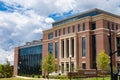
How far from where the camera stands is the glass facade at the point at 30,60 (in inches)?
3972

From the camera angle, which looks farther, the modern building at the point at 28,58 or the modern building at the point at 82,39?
the modern building at the point at 28,58

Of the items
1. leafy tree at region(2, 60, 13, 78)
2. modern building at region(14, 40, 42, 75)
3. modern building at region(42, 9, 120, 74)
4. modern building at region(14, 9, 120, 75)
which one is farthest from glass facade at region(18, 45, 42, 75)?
leafy tree at region(2, 60, 13, 78)

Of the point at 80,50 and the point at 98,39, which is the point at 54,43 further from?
the point at 98,39

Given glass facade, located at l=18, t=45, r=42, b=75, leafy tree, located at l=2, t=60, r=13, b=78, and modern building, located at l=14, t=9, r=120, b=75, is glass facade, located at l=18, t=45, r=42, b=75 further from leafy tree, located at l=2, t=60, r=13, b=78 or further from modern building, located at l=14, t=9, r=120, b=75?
leafy tree, located at l=2, t=60, r=13, b=78

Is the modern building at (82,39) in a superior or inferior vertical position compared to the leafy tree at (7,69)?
superior

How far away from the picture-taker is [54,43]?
295ft

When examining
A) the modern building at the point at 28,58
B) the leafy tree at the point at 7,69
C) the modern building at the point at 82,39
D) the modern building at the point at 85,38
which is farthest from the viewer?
the modern building at the point at 28,58

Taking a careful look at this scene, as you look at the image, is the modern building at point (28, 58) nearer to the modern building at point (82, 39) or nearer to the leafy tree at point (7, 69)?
the modern building at point (82, 39)

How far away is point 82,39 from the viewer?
78438mm

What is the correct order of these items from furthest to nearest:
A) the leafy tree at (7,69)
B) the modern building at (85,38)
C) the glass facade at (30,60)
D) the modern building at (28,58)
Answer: the modern building at (28,58)
the glass facade at (30,60)
the leafy tree at (7,69)
the modern building at (85,38)

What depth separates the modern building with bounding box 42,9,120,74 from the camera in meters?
74.1

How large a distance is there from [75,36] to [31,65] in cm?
3353

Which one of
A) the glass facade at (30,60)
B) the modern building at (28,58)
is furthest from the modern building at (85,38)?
the modern building at (28,58)

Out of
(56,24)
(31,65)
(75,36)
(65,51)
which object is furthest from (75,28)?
(31,65)
